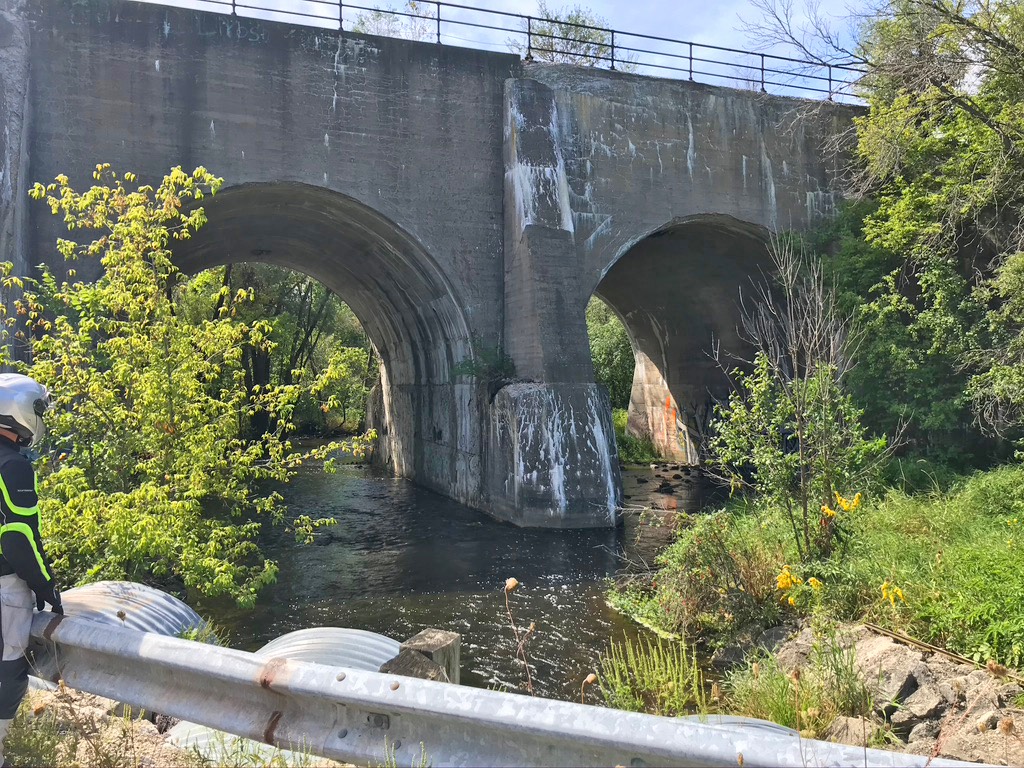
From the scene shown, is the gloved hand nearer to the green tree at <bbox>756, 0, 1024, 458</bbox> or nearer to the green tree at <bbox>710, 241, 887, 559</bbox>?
the green tree at <bbox>710, 241, 887, 559</bbox>

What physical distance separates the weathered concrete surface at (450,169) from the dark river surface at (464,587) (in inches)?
40.9

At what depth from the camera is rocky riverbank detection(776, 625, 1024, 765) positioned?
4406 mm

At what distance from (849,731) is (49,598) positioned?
4447 mm

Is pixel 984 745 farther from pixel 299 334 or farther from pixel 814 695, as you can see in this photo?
pixel 299 334

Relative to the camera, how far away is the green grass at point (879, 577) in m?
6.11

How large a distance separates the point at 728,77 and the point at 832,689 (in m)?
14.3

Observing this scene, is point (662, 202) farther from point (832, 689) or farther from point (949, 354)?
point (832, 689)

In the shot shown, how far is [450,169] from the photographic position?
14258 mm

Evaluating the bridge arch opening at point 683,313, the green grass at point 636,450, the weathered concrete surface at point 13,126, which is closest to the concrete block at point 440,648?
the weathered concrete surface at point 13,126

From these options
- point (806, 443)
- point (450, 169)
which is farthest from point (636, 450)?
point (806, 443)

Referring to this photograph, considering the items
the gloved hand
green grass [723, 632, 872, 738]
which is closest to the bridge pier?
green grass [723, 632, 872, 738]

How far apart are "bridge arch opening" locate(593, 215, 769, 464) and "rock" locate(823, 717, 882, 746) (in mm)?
11931

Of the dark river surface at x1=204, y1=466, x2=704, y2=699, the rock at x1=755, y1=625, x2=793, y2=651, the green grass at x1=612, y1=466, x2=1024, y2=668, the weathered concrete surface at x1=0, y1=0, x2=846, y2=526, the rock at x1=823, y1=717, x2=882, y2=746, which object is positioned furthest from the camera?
the weathered concrete surface at x1=0, y1=0, x2=846, y2=526

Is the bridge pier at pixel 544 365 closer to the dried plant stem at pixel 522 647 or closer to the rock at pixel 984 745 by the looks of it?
the dried plant stem at pixel 522 647
